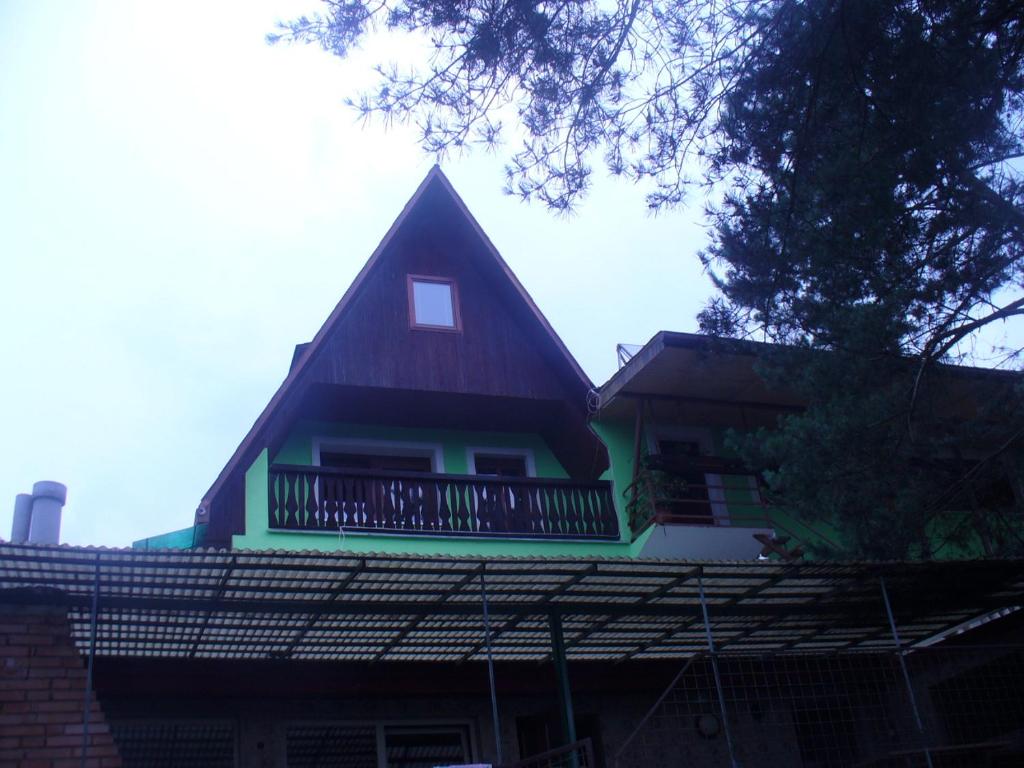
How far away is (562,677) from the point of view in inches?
420

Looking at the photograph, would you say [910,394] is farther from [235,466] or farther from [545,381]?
[235,466]

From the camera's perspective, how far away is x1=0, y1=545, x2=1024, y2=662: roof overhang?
349 inches

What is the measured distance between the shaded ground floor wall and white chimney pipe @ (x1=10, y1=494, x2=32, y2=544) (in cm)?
233

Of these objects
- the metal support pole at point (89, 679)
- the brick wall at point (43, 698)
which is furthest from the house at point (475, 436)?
the metal support pole at point (89, 679)

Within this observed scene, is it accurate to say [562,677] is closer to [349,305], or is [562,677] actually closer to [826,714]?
[826,714]

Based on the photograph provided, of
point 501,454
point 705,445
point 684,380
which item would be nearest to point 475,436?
point 501,454

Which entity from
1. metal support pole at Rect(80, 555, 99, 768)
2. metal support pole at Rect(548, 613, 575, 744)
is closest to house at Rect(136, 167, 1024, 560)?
metal support pole at Rect(548, 613, 575, 744)

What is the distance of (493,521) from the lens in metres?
14.8

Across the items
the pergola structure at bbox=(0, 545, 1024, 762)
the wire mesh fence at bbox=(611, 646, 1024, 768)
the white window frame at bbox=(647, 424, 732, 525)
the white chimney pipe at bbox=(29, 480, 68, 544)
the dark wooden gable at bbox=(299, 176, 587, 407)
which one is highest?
the dark wooden gable at bbox=(299, 176, 587, 407)

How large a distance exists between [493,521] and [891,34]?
8342 millimetres

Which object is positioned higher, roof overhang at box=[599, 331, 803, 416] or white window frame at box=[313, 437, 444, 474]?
roof overhang at box=[599, 331, 803, 416]

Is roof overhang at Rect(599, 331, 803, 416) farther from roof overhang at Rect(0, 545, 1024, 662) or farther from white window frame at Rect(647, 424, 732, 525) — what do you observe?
roof overhang at Rect(0, 545, 1024, 662)

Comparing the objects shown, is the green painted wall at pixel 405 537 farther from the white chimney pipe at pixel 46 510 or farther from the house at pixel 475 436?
the white chimney pipe at pixel 46 510

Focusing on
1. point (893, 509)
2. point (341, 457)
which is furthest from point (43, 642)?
point (893, 509)
